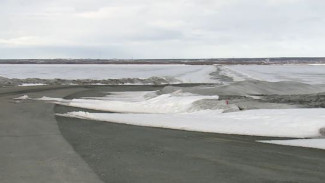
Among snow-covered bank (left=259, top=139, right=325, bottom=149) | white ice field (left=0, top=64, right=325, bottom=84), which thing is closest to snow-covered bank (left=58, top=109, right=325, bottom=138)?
snow-covered bank (left=259, top=139, right=325, bottom=149)

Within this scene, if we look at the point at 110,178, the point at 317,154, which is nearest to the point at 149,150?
the point at 110,178

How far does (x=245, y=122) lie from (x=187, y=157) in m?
4.72

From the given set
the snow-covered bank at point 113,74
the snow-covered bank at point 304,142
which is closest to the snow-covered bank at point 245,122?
the snow-covered bank at point 304,142

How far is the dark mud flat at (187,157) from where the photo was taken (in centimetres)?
670

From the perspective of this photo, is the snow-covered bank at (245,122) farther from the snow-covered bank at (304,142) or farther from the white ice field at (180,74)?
the white ice field at (180,74)

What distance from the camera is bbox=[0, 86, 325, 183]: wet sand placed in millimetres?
6633

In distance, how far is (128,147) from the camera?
9.39 metres

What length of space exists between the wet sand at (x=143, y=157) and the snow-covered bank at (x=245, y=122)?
0.76m

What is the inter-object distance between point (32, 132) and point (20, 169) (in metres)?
4.32

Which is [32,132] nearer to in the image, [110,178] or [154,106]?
[110,178]

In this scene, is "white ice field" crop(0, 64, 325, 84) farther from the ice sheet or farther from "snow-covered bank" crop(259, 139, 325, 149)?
"snow-covered bank" crop(259, 139, 325, 149)

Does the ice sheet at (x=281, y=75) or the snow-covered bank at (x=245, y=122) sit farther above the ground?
the snow-covered bank at (x=245, y=122)

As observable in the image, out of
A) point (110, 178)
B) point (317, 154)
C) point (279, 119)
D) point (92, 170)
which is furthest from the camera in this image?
point (279, 119)

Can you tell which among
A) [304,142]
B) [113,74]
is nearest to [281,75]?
[113,74]
